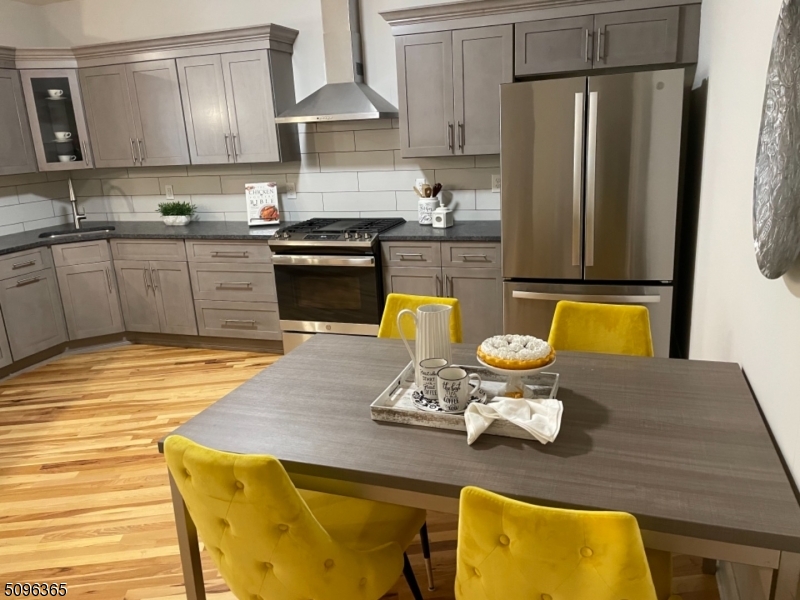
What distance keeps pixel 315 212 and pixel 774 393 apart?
360 cm

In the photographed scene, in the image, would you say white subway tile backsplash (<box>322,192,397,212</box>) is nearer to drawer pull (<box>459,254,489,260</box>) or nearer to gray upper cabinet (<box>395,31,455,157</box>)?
gray upper cabinet (<box>395,31,455,157</box>)

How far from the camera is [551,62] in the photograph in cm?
336

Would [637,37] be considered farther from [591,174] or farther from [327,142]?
[327,142]

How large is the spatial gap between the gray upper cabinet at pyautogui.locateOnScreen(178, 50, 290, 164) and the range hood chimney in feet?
0.69

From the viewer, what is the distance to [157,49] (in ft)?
13.8

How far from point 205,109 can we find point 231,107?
214 millimetres

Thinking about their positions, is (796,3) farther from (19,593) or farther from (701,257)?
(19,593)

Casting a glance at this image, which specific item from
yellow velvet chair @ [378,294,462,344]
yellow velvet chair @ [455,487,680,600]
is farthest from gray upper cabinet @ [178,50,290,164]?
yellow velvet chair @ [455,487,680,600]

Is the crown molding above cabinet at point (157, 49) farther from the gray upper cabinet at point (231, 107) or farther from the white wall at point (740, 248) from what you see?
the white wall at point (740, 248)

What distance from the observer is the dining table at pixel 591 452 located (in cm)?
112

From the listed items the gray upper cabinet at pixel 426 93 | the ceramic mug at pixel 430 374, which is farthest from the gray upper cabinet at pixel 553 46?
the ceramic mug at pixel 430 374

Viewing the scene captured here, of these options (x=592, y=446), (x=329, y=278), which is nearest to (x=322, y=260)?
(x=329, y=278)

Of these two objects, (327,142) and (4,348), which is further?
(327,142)

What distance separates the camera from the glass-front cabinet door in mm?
4410
